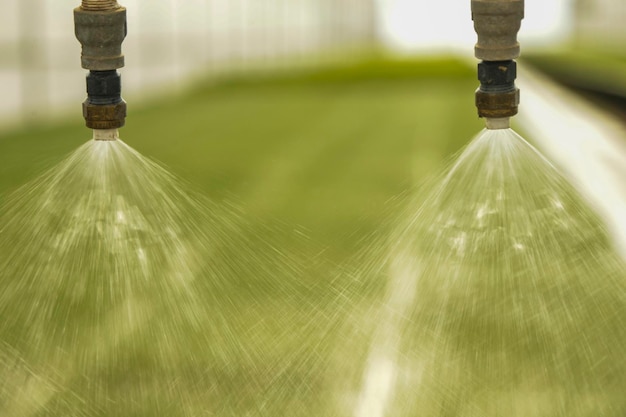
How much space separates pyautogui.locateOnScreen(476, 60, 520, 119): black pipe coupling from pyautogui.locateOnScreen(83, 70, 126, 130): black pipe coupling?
974 millimetres

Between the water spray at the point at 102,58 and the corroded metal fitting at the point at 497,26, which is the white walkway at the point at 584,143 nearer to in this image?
the corroded metal fitting at the point at 497,26

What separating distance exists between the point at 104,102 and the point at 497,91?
1.06 metres

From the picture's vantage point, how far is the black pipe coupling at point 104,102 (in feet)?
10.9

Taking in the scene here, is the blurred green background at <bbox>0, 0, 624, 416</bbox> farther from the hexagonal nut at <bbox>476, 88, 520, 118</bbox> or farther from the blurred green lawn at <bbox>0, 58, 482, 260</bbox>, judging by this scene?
the hexagonal nut at <bbox>476, 88, 520, 118</bbox>

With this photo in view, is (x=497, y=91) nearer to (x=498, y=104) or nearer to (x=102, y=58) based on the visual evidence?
(x=498, y=104)

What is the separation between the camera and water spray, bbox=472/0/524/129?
3129mm

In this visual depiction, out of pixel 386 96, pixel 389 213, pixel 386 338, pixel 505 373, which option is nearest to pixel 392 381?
pixel 505 373

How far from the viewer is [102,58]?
10.8 feet

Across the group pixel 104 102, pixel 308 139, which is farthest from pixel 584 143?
pixel 104 102

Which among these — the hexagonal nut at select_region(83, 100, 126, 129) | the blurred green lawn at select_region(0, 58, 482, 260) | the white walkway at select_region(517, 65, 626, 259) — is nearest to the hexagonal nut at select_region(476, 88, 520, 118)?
the hexagonal nut at select_region(83, 100, 126, 129)

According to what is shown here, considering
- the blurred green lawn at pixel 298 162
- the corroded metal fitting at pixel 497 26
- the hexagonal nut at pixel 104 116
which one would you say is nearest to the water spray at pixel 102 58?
the hexagonal nut at pixel 104 116

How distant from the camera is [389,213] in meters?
12.5

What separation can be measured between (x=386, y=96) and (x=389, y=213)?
11010 mm

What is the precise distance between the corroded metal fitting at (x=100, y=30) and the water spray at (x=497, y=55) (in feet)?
3.09
